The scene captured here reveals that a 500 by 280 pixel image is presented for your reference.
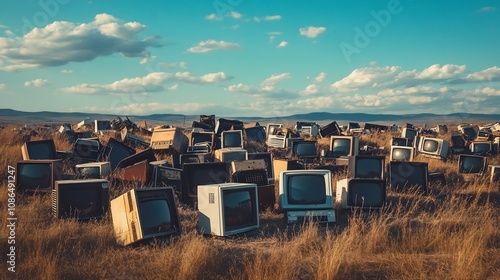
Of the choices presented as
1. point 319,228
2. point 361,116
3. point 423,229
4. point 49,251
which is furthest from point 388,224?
point 361,116

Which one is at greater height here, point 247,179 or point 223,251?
point 247,179

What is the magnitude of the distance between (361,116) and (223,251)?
14153 cm

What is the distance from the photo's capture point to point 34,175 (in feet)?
23.6

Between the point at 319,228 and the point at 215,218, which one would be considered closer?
the point at 215,218

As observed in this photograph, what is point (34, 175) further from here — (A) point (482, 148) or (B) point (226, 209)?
(A) point (482, 148)

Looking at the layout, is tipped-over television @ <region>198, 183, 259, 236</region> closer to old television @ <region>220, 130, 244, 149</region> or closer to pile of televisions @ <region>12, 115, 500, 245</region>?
pile of televisions @ <region>12, 115, 500, 245</region>

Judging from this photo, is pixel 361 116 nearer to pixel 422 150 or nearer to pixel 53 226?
pixel 422 150

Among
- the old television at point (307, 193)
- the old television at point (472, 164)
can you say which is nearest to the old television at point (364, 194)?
the old television at point (307, 193)

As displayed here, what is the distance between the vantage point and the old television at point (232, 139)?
12.8 metres

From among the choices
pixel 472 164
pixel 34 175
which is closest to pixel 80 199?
pixel 34 175

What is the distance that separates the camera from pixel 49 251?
197 inches

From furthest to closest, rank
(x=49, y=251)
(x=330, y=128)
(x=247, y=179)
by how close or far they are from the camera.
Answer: (x=330, y=128), (x=247, y=179), (x=49, y=251)

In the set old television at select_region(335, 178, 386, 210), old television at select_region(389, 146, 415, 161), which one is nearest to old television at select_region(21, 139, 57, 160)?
old television at select_region(335, 178, 386, 210)

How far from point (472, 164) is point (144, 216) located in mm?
9520
